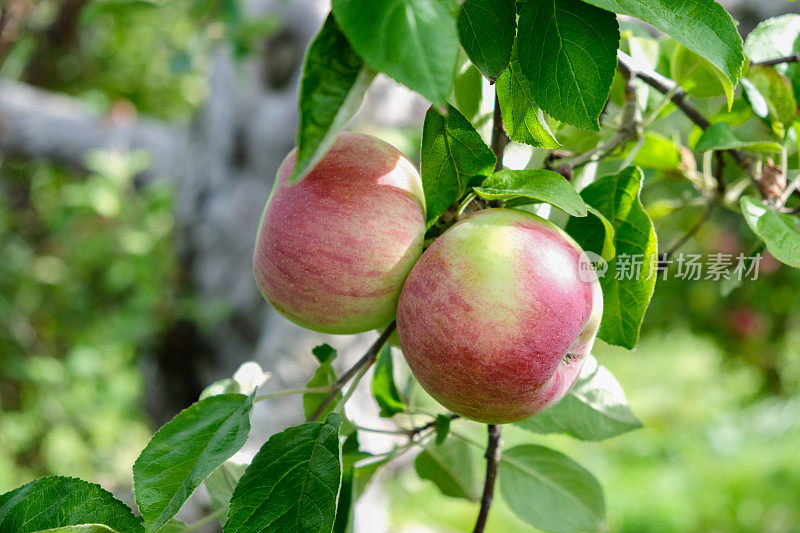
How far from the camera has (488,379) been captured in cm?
31

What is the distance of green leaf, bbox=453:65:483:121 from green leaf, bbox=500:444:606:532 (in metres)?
0.25

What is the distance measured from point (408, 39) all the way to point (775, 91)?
34cm

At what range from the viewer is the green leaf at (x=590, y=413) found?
0.42 metres

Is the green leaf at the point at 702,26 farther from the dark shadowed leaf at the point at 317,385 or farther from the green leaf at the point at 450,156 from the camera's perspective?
the dark shadowed leaf at the point at 317,385

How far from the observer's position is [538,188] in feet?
0.98

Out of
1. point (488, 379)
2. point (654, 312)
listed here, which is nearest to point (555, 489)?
point (488, 379)

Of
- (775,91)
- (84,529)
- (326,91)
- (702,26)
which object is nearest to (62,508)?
(84,529)

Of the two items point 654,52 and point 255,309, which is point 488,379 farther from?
point 255,309

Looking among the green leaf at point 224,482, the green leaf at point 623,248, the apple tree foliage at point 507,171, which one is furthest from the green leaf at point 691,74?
the green leaf at point 224,482

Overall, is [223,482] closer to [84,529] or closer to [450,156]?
[84,529]

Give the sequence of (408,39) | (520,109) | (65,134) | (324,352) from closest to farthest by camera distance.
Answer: (408,39), (520,109), (324,352), (65,134)

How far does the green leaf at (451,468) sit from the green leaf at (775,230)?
0.25 metres

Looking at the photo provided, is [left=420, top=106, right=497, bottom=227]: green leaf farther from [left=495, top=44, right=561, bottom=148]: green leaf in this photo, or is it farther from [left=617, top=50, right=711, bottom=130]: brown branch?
[left=617, top=50, right=711, bottom=130]: brown branch

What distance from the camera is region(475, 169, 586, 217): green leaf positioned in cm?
Answer: 29
